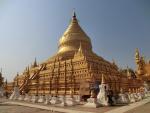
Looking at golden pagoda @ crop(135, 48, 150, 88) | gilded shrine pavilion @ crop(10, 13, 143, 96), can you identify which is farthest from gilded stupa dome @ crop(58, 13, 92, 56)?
golden pagoda @ crop(135, 48, 150, 88)

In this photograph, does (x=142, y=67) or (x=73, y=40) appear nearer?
(x=142, y=67)

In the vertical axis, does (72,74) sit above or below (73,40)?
below

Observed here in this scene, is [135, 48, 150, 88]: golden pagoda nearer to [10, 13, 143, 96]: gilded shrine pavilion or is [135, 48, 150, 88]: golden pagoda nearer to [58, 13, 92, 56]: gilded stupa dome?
[10, 13, 143, 96]: gilded shrine pavilion

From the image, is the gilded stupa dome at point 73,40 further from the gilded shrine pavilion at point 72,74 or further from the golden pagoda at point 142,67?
the golden pagoda at point 142,67

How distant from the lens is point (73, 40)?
41.1 m

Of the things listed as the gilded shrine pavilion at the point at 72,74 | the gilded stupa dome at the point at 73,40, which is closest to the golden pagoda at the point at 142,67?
the gilded shrine pavilion at the point at 72,74

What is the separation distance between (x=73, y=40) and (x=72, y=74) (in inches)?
498

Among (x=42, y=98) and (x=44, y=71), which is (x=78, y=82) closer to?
(x=42, y=98)

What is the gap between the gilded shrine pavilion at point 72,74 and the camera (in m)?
27.7

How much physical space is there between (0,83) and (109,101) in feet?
82.9

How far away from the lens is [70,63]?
107 feet

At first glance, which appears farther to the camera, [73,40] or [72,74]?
[73,40]

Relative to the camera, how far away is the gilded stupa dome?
4019cm

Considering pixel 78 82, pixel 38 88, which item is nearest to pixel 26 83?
pixel 38 88
